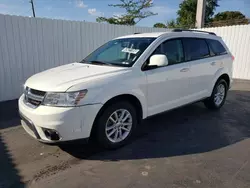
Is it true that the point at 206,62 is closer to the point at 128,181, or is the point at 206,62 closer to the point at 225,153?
the point at 225,153

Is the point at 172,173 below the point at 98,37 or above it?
below

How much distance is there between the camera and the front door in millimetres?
3412

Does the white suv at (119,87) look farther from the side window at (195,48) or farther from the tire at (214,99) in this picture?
the tire at (214,99)

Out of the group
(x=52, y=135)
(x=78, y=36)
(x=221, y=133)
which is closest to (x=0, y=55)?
(x=78, y=36)

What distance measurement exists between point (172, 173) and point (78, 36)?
5.92m

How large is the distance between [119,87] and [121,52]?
96cm

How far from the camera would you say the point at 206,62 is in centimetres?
443

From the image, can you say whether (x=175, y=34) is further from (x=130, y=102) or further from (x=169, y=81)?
(x=130, y=102)

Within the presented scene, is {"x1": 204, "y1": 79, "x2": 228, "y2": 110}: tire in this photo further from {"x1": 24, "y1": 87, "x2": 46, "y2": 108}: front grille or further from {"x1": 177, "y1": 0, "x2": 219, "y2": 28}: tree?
{"x1": 177, "y1": 0, "x2": 219, "y2": 28}: tree

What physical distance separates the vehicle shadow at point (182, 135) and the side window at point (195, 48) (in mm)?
1355

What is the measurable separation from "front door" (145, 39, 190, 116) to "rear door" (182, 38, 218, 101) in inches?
7.0

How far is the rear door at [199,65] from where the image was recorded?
162 inches

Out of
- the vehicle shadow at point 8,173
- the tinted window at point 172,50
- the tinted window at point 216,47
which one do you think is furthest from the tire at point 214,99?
the vehicle shadow at point 8,173

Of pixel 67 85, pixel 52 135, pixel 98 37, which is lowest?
pixel 52 135
